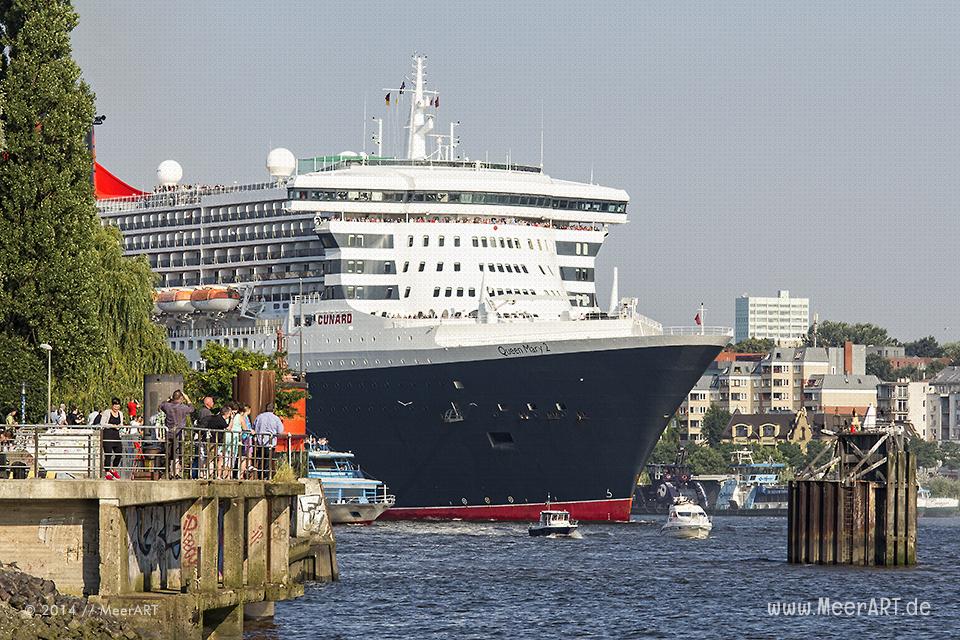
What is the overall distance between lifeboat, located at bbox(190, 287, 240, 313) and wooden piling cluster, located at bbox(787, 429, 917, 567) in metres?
32.6

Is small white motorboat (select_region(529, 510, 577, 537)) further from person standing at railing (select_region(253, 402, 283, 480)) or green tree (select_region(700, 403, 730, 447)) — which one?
green tree (select_region(700, 403, 730, 447))

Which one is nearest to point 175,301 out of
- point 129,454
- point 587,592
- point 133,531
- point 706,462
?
point 587,592

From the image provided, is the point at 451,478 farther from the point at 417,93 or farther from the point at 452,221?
the point at 417,93

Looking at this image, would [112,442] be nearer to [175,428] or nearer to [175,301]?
[175,428]

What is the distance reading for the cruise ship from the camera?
241 feet

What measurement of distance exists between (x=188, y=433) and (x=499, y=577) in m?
22.3

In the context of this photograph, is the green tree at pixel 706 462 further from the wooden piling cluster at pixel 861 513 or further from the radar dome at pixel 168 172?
the wooden piling cluster at pixel 861 513

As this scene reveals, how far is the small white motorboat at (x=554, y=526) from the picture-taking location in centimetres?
6794

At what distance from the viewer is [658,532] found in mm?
Answer: 78500

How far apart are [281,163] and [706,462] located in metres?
95.9

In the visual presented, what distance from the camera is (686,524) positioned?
75.3 m

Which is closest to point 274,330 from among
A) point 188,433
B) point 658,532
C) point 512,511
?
point 512,511
